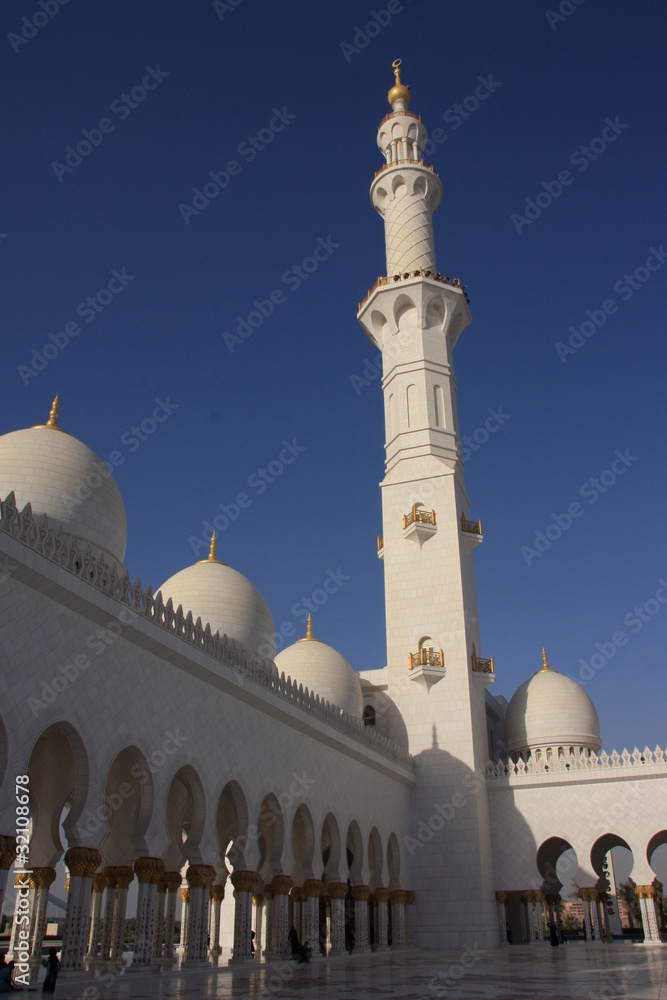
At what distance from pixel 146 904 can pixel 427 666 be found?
1143 cm

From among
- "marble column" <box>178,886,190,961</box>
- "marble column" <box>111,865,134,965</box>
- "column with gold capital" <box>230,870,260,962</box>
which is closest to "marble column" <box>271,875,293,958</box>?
"column with gold capital" <box>230,870,260,962</box>

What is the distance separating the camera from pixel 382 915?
63.4 feet

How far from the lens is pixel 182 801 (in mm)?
16406

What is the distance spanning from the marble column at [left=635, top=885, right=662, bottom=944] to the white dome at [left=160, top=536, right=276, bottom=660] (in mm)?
10117

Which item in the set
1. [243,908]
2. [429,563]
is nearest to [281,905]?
[243,908]

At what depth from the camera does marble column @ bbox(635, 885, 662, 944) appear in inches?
755

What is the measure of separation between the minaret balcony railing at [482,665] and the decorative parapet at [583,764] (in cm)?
236

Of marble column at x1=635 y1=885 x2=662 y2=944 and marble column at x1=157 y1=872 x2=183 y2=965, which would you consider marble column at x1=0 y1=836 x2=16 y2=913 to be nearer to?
marble column at x1=157 y1=872 x2=183 y2=965

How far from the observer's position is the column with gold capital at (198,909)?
41.2 feet

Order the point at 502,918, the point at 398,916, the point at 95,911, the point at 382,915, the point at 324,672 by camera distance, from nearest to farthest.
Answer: the point at 95,911
the point at 382,915
the point at 398,916
the point at 502,918
the point at 324,672

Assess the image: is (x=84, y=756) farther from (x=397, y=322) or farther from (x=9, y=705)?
(x=397, y=322)

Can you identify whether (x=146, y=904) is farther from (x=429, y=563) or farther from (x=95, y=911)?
(x=429, y=563)

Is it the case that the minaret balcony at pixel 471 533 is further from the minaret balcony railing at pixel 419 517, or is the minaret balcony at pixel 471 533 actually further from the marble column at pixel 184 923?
the marble column at pixel 184 923

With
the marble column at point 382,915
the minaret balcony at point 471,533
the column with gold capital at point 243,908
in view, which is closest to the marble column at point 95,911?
the column with gold capital at point 243,908
